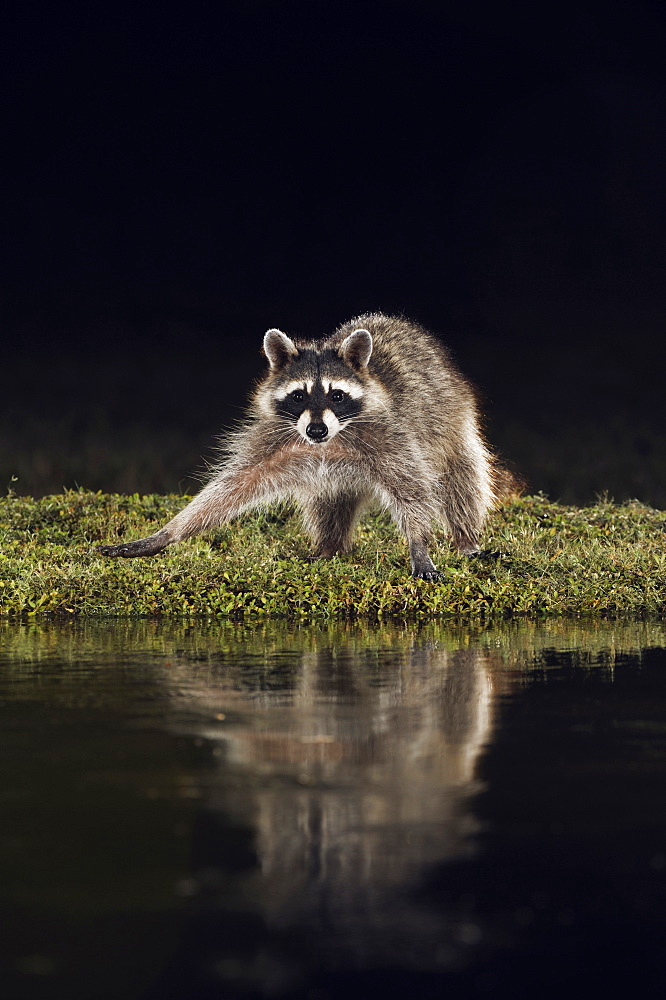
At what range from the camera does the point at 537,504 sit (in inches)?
700

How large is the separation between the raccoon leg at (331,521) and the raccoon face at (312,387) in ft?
4.87

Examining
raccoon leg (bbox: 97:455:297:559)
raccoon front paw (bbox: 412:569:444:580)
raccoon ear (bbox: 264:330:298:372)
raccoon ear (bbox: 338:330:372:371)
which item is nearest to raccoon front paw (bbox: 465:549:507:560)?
raccoon front paw (bbox: 412:569:444:580)

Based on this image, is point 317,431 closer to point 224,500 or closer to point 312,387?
point 312,387

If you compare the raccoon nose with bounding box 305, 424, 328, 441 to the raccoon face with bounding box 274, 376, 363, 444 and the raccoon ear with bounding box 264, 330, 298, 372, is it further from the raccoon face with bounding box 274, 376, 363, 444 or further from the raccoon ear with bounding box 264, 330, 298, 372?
the raccoon ear with bounding box 264, 330, 298, 372

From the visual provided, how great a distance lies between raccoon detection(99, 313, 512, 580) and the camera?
41.5 feet

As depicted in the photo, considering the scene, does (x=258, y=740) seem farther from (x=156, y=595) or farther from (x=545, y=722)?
(x=156, y=595)

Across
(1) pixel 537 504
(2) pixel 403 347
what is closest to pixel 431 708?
(2) pixel 403 347

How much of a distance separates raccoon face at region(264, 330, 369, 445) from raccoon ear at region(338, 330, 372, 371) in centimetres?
6

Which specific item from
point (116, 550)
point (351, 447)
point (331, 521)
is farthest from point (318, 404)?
point (116, 550)

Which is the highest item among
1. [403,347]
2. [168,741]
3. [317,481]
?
[403,347]

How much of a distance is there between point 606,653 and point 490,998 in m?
5.85

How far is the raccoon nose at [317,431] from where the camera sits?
39.8ft

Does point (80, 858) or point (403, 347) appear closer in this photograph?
point (80, 858)

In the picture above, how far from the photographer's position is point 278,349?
501 inches
